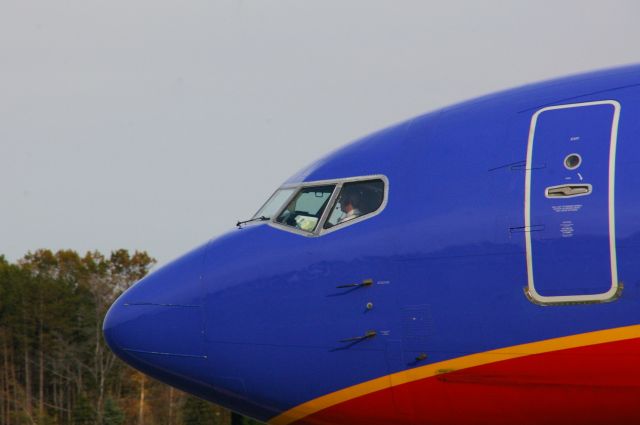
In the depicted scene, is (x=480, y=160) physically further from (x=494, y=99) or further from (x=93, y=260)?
(x=93, y=260)

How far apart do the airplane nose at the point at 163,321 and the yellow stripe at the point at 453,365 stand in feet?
4.12

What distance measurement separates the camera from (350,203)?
12.5 meters

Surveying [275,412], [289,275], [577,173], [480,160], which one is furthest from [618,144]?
[275,412]

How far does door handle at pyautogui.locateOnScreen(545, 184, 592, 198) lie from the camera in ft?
35.9

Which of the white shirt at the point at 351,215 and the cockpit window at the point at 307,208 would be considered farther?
the cockpit window at the point at 307,208

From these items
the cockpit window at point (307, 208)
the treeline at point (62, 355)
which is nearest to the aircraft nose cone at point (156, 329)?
the cockpit window at point (307, 208)

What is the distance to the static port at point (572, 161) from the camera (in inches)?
436

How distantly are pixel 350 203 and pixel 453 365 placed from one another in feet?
6.99

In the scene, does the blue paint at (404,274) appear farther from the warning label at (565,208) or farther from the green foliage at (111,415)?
the green foliage at (111,415)

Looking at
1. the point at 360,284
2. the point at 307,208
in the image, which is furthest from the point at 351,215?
the point at 360,284

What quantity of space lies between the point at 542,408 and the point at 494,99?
330 cm

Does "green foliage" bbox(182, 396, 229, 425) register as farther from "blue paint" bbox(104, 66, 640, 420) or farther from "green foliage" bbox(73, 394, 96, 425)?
"blue paint" bbox(104, 66, 640, 420)

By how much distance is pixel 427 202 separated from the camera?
38.9 feet

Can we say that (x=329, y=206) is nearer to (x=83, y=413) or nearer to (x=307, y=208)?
(x=307, y=208)
